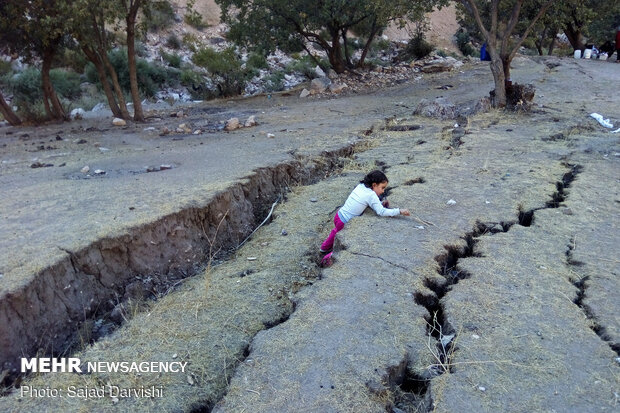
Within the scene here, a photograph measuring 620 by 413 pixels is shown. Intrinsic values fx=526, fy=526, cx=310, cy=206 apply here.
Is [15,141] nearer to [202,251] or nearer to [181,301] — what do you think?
[202,251]

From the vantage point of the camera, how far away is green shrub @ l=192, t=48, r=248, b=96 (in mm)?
15673

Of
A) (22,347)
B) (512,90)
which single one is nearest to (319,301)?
(22,347)

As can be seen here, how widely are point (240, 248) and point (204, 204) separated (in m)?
0.53

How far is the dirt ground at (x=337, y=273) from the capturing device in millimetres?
2475

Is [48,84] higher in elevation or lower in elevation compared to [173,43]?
lower

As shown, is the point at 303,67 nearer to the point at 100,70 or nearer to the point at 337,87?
the point at 337,87

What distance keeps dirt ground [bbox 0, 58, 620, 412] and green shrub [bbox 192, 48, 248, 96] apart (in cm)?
880

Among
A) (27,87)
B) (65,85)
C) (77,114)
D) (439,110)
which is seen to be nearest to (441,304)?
(439,110)

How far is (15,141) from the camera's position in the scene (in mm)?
9039

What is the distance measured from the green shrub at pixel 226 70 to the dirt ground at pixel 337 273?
346 inches

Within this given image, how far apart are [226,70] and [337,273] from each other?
43.8 feet

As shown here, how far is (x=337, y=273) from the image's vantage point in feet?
11.3

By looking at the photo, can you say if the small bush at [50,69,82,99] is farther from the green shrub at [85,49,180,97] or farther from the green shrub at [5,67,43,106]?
the green shrub at [85,49,180,97]

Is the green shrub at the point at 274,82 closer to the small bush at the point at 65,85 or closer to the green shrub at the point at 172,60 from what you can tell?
the green shrub at the point at 172,60
